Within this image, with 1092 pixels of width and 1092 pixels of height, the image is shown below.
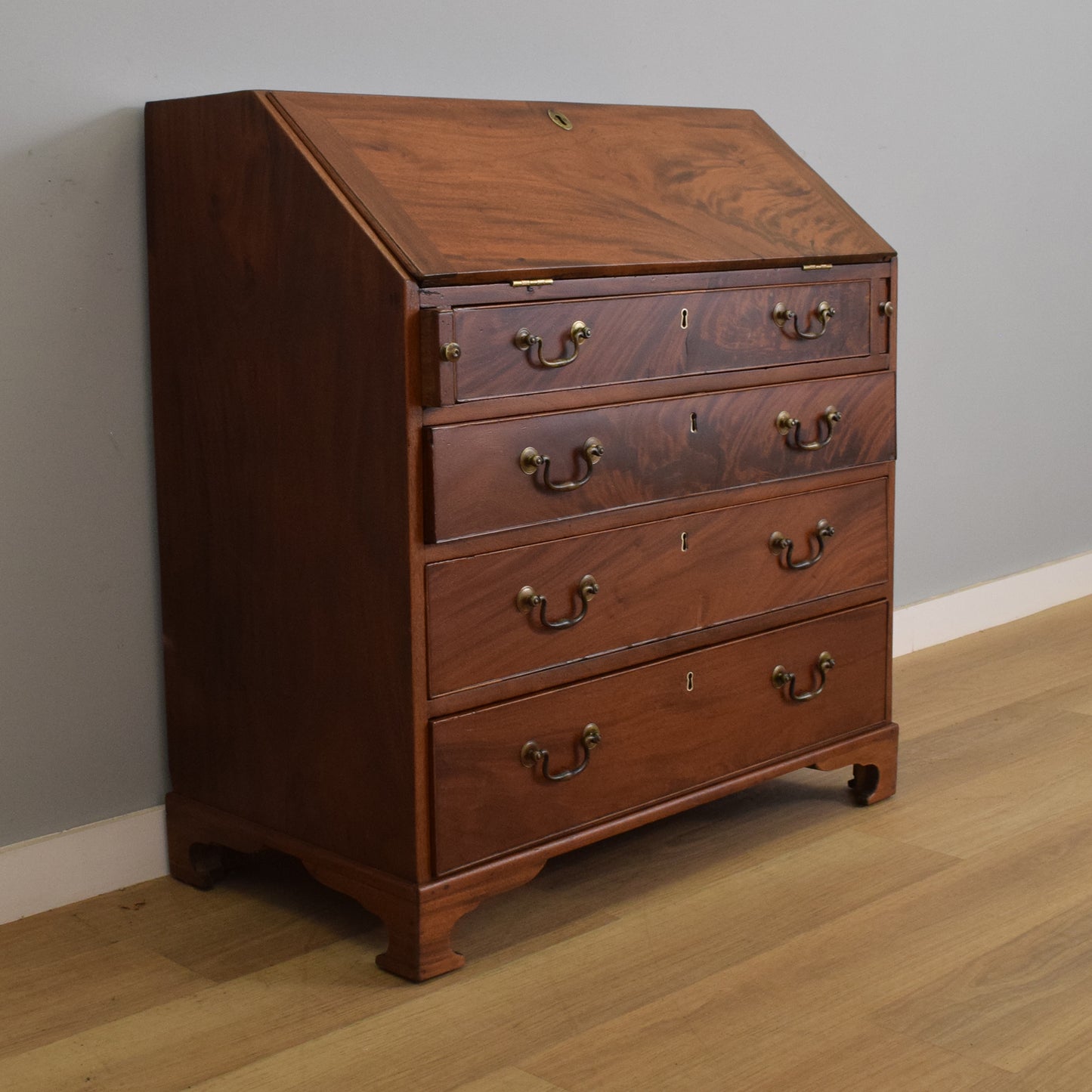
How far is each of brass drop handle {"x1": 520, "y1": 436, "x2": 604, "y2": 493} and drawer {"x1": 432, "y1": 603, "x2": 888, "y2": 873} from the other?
265mm

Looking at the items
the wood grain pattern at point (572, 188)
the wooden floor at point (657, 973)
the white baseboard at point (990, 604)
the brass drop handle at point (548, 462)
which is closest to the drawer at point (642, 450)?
the brass drop handle at point (548, 462)

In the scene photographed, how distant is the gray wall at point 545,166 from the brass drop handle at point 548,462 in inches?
23.1

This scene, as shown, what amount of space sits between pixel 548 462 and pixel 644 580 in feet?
0.83

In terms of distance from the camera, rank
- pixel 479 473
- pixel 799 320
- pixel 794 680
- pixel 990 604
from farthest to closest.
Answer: pixel 990 604 → pixel 794 680 → pixel 799 320 → pixel 479 473

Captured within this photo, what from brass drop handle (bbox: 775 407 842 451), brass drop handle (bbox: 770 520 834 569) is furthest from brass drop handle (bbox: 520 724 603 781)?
brass drop handle (bbox: 775 407 842 451)

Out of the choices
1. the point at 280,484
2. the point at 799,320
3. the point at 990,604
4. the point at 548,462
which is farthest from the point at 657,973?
the point at 990,604

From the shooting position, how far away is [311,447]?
1832 millimetres

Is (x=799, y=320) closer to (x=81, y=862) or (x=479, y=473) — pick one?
(x=479, y=473)

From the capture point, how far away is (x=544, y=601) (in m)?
1.88

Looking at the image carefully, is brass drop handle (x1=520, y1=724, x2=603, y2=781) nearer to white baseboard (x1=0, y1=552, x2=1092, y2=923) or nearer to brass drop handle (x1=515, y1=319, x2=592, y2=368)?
brass drop handle (x1=515, y1=319, x2=592, y2=368)

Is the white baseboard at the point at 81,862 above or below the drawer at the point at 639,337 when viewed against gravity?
below

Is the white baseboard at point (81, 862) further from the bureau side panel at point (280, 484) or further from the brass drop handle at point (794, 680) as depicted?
the brass drop handle at point (794, 680)

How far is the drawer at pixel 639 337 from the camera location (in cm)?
175

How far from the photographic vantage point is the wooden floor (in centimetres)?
162
